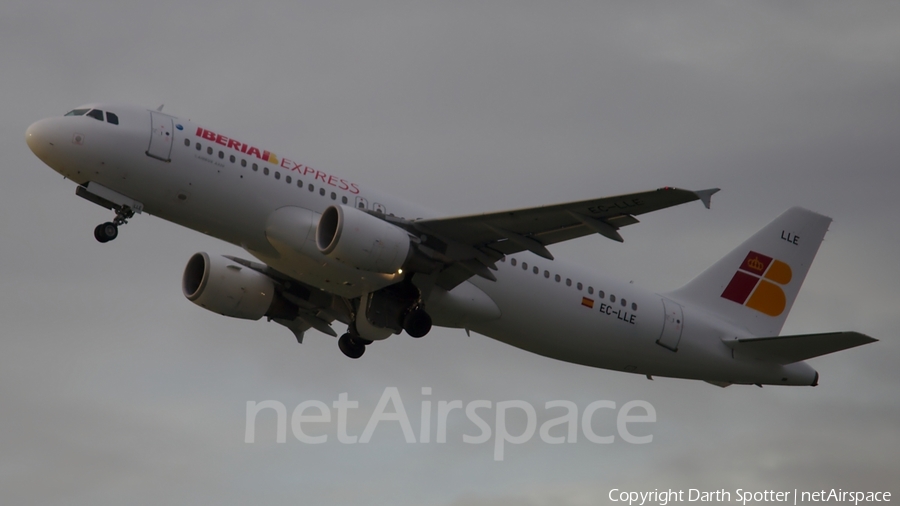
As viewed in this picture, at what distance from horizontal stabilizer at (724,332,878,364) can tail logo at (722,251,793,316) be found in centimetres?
233

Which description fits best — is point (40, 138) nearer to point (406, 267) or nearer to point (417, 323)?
point (406, 267)

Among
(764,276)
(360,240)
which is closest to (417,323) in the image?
(360,240)

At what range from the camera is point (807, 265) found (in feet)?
126

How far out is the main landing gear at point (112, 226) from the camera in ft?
94.7

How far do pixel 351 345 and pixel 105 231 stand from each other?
954 centimetres

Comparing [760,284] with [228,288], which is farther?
[760,284]

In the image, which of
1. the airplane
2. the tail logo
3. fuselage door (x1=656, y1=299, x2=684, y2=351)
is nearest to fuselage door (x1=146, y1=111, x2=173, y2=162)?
A: the airplane

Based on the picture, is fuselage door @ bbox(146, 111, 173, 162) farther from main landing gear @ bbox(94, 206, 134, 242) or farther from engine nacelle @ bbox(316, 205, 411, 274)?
engine nacelle @ bbox(316, 205, 411, 274)

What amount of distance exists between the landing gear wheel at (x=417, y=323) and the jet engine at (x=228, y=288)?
5.88 metres

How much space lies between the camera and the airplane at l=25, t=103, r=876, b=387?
28219 mm

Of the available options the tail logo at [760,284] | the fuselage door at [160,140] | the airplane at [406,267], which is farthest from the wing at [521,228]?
the tail logo at [760,284]

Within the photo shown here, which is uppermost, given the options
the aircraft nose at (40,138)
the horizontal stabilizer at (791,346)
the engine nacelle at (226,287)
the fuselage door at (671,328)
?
the aircraft nose at (40,138)

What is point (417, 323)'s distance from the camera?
3048cm

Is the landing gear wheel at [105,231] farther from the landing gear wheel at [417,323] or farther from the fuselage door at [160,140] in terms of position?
A: the landing gear wheel at [417,323]
